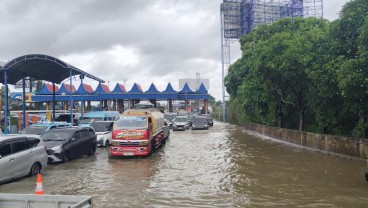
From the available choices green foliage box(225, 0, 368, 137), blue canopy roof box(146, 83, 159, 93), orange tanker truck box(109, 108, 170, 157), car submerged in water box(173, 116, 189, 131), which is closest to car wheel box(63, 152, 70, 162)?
orange tanker truck box(109, 108, 170, 157)

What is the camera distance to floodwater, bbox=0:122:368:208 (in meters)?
9.92

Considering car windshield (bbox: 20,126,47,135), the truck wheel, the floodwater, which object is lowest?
the floodwater

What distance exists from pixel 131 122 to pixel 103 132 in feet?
16.1

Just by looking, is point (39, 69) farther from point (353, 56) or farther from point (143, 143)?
point (353, 56)

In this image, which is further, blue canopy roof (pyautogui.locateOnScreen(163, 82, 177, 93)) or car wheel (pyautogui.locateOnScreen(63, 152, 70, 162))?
blue canopy roof (pyautogui.locateOnScreen(163, 82, 177, 93))

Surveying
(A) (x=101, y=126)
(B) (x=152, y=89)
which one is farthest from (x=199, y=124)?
(A) (x=101, y=126)

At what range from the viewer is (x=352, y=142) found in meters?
17.4

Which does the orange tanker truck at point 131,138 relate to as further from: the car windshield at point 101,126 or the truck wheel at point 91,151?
the car windshield at point 101,126

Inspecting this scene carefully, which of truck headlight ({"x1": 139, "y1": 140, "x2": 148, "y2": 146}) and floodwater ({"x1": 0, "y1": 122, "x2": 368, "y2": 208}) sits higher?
truck headlight ({"x1": 139, "y1": 140, "x2": 148, "y2": 146})

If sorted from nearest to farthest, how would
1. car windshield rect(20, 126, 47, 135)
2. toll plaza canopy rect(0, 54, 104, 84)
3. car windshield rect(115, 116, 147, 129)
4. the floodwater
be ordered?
the floodwater → car windshield rect(115, 116, 147, 129) → car windshield rect(20, 126, 47, 135) → toll plaza canopy rect(0, 54, 104, 84)

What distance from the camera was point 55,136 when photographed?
17359mm

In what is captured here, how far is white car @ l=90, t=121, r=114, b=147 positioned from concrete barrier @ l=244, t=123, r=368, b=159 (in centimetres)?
1203

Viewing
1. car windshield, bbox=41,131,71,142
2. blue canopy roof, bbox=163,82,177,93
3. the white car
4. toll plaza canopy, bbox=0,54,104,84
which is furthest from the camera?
blue canopy roof, bbox=163,82,177,93

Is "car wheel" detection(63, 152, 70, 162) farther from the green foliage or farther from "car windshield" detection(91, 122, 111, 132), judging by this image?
the green foliage
